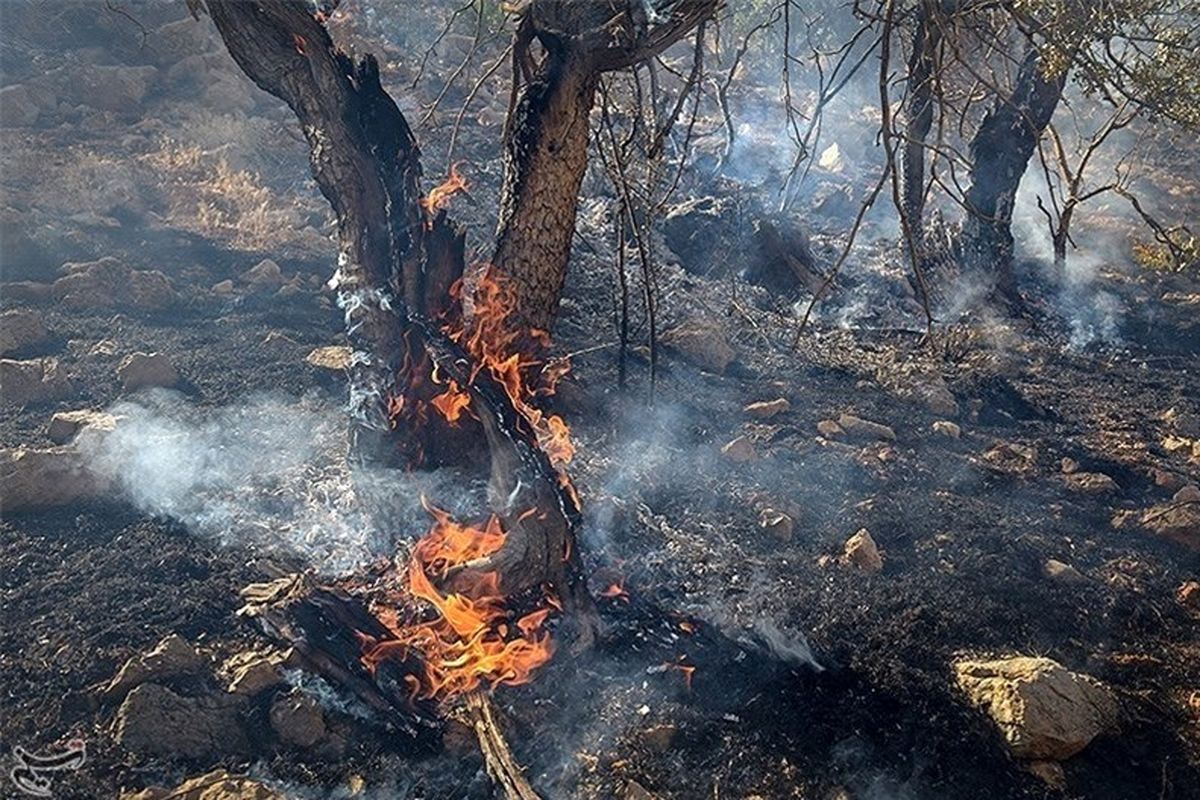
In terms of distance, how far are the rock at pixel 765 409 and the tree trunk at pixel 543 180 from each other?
1.80 meters

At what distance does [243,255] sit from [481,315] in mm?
4571

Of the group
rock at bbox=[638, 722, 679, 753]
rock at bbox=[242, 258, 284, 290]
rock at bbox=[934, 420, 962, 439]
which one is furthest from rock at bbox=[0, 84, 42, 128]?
rock at bbox=[934, 420, 962, 439]

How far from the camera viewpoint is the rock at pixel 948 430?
516cm

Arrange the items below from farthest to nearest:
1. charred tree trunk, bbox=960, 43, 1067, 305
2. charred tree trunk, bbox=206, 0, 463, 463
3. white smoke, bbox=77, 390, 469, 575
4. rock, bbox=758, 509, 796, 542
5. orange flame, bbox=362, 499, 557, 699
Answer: charred tree trunk, bbox=960, 43, 1067, 305 → rock, bbox=758, 509, 796, 542 → white smoke, bbox=77, 390, 469, 575 → charred tree trunk, bbox=206, 0, 463, 463 → orange flame, bbox=362, 499, 557, 699

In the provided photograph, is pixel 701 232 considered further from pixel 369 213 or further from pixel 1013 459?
pixel 369 213

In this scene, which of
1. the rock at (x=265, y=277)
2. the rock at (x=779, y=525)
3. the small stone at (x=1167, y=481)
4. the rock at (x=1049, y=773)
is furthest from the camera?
the rock at (x=265, y=277)

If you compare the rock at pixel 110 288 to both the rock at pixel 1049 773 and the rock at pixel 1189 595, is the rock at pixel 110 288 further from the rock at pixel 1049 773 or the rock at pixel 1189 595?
the rock at pixel 1189 595

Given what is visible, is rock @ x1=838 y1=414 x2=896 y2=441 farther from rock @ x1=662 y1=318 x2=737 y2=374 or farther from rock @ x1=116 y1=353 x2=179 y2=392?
rock @ x1=116 y1=353 x2=179 y2=392

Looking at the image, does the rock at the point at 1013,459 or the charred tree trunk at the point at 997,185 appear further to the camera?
the charred tree trunk at the point at 997,185

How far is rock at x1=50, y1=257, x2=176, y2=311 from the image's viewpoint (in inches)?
243

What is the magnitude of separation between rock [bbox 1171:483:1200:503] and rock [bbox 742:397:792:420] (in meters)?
2.30

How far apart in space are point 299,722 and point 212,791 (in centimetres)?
39

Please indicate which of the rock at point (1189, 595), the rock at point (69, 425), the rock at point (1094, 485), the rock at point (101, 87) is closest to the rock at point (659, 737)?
the rock at point (1189, 595)

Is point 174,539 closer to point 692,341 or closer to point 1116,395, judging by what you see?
point 692,341
